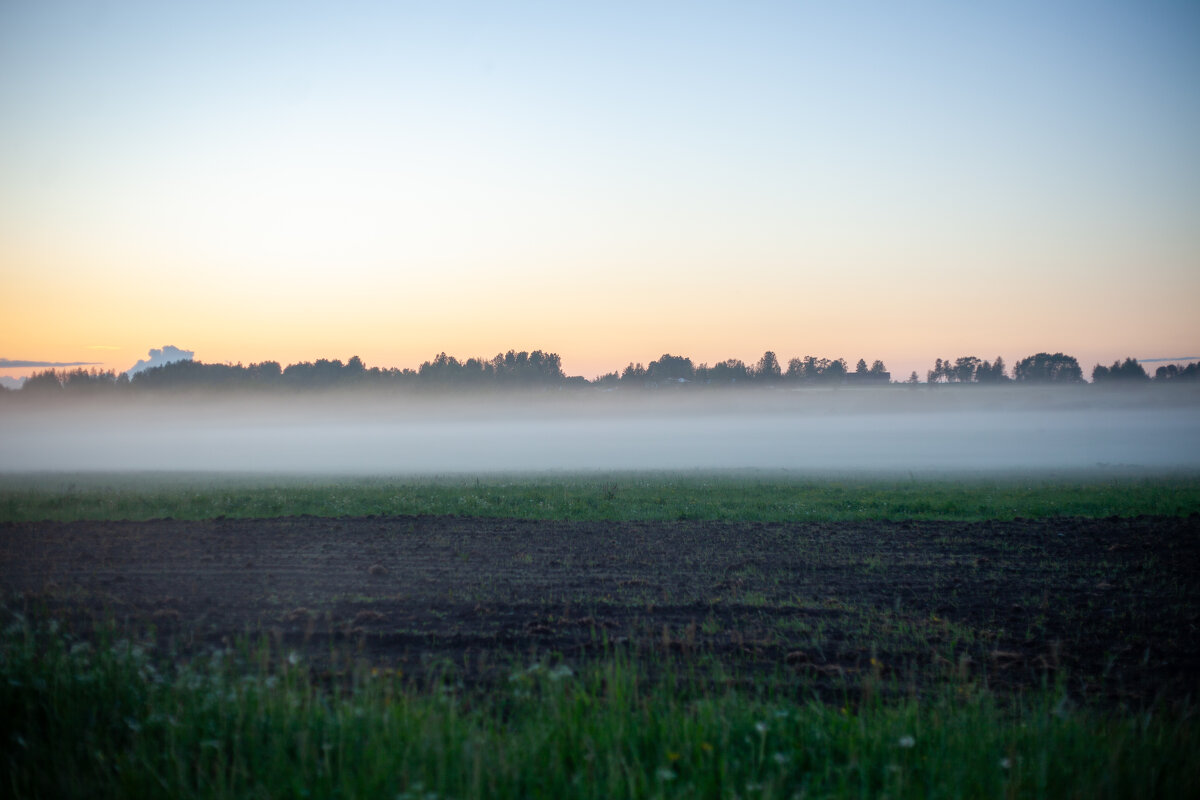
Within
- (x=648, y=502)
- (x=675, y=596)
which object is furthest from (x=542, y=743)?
(x=648, y=502)

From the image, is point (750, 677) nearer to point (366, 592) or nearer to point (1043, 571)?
point (366, 592)

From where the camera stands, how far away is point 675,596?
969 centimetres

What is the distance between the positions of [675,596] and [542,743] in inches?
209

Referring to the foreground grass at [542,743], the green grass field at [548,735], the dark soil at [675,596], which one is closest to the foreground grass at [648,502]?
the dark soil at [675,596]

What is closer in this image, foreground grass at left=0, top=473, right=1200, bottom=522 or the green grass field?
the green grass field

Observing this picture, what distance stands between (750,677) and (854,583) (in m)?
4.84

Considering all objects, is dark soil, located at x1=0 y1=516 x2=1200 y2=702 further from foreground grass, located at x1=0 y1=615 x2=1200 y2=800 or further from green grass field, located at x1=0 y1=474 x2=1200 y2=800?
foreground grass, located at x1=0 y1=615 x2=1200 y2=800

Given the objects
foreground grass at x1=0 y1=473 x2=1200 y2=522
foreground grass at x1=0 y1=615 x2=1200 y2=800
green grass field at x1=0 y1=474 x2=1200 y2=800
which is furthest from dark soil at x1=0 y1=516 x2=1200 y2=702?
foreground grass at x1=0 y1=473 x2=1200 y2=522

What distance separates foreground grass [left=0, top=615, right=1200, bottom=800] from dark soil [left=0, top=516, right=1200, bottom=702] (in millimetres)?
883

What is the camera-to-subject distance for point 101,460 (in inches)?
2562

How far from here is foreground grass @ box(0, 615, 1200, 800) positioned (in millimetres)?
4262

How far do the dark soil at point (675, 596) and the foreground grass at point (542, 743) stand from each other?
2.90 ft

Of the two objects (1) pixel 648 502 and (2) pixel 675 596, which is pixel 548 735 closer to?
(2) pixel 675 596

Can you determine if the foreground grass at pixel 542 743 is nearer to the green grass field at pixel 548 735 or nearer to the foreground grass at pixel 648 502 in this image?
the green grass field at pixel 548 735
